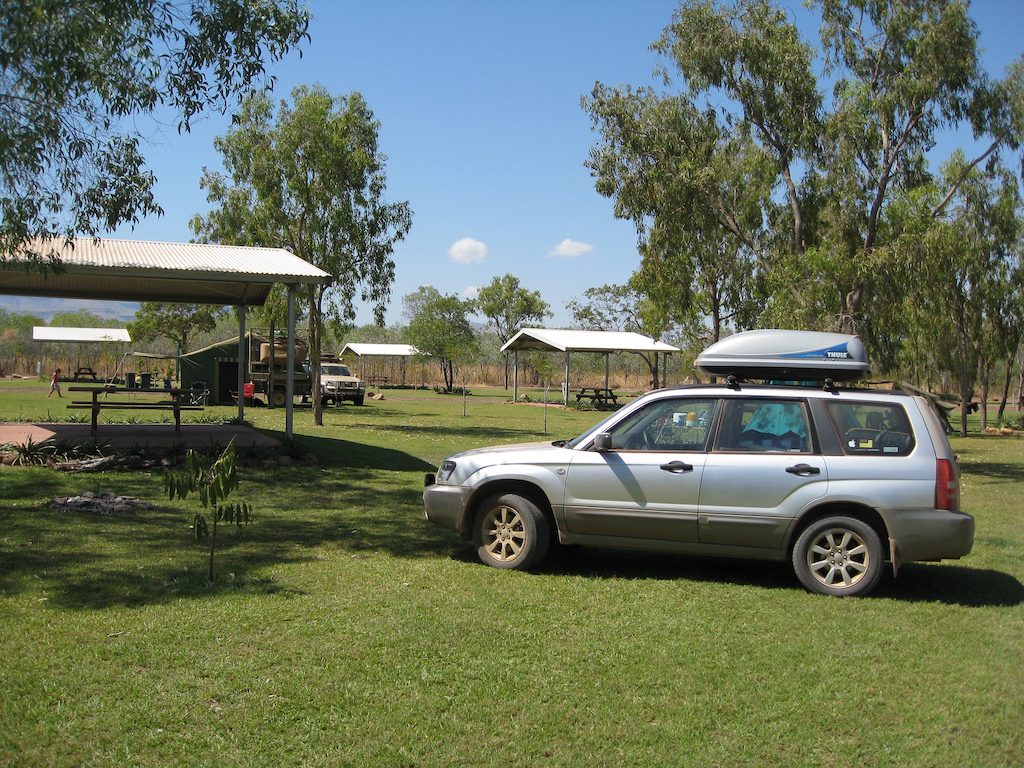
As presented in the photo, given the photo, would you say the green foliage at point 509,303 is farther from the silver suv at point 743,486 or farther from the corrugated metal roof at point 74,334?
the silver suv at point 743,486

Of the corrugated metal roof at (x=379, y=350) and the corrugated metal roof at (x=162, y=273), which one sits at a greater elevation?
the corrugated metal roof at (x=379, y=350)

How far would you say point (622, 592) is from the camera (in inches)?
283

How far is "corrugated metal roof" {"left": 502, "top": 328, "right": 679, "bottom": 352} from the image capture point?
43.6 m

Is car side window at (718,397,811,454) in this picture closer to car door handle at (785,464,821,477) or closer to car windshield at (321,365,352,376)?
car door handle at (785,464,821,477)

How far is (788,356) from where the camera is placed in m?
7.93

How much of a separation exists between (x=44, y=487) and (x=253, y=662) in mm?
7733

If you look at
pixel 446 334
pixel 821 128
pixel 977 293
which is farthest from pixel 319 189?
pixel 446 334

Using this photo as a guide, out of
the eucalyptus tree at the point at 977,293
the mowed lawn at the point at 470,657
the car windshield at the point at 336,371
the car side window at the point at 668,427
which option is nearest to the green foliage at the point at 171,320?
the car windshield at the point at 336,371

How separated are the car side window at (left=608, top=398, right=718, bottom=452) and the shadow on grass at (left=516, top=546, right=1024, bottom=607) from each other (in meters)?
1.11

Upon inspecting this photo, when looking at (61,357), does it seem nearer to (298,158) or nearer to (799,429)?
(298,158)

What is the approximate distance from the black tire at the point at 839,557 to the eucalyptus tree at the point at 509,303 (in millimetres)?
68826

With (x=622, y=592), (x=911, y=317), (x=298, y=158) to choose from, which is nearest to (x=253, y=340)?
(x=298, y=158)

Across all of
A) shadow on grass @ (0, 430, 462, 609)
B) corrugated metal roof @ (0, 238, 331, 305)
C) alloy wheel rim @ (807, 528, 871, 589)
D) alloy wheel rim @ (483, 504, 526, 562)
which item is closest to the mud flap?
alloy wheel rim @ (807, 528, 871, 589)

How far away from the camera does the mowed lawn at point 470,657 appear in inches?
171
